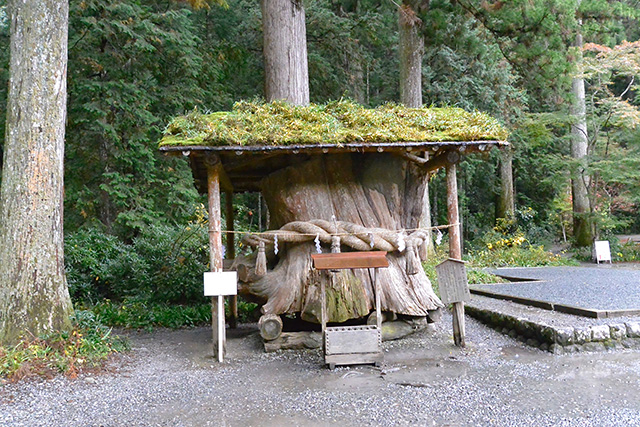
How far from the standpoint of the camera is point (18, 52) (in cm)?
621

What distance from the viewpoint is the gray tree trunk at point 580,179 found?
15.3 m

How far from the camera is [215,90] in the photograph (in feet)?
48.0

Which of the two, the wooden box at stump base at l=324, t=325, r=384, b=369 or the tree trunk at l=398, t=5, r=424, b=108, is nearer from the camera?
the wooden box at stump base at l=324, t=325, r=384, b=369

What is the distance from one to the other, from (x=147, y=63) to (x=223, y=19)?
529 cm

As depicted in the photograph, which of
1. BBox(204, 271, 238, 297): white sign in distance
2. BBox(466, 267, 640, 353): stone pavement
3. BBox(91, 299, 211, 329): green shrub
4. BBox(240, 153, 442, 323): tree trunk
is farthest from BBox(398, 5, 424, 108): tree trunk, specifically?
BBox(204, 271, 238, 297): white sign in distance

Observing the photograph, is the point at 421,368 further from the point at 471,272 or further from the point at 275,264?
the point at 471,272

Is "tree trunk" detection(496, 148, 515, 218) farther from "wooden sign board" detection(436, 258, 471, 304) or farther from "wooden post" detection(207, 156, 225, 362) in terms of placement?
"wooden post" detection(207, 156, 225, 362)

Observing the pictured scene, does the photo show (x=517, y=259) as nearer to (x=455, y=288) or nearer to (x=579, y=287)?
(x=579, y=287)

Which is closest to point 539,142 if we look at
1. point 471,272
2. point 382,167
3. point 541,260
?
point 541,260

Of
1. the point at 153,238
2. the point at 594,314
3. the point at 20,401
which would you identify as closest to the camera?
the point at 20,401

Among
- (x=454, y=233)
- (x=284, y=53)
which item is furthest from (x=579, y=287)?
(x=284, y=53)

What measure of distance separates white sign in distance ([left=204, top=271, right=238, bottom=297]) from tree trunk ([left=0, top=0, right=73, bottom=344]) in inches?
70.2

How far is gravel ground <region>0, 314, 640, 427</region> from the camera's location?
13.3 feet

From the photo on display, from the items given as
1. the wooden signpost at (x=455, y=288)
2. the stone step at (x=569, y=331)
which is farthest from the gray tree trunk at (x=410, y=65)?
the wooden signpost at (x=455, y=288)
